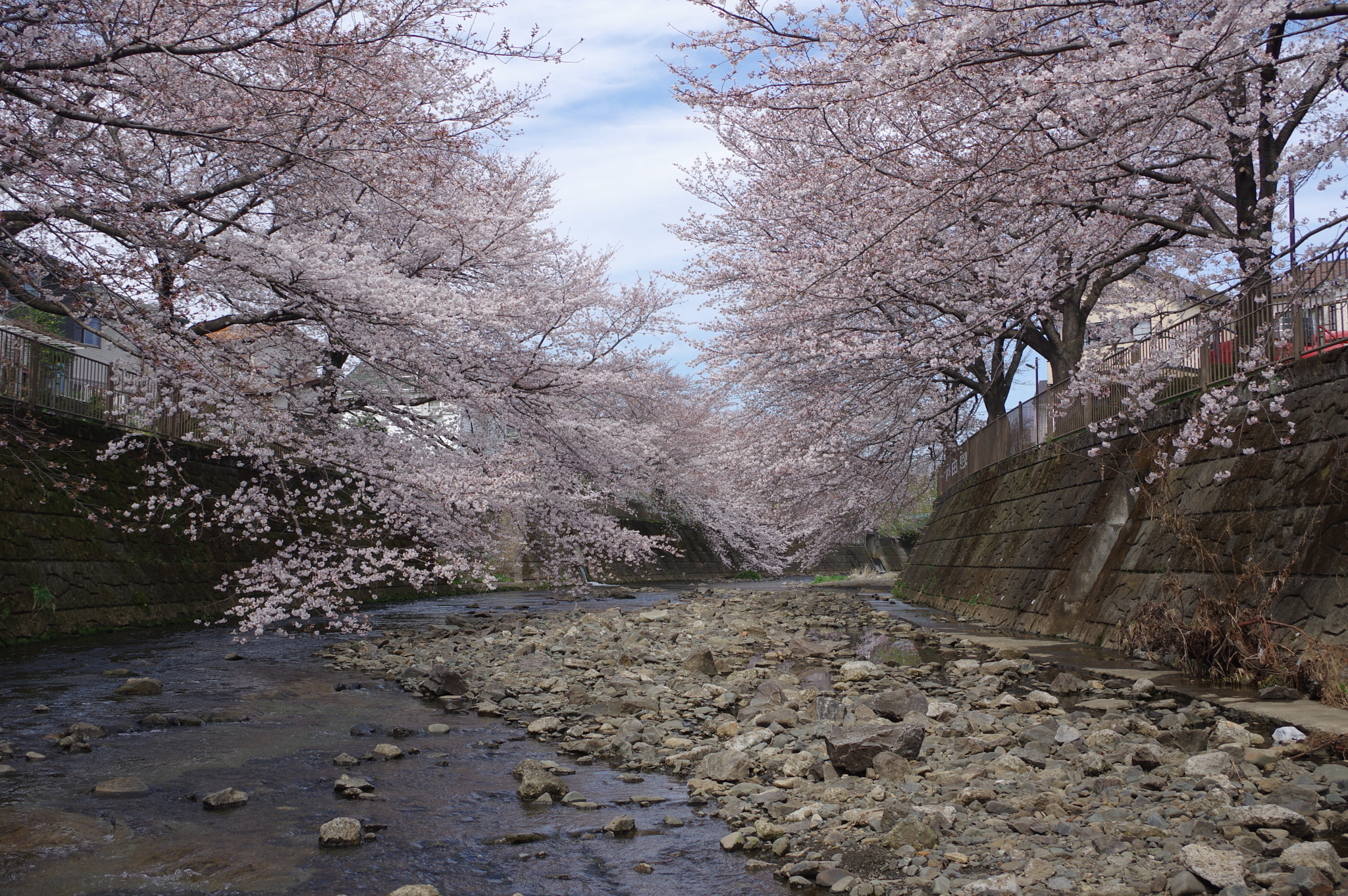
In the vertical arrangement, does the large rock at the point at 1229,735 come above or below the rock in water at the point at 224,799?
above

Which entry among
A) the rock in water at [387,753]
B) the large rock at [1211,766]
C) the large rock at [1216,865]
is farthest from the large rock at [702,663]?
the large rock at [1216,865]

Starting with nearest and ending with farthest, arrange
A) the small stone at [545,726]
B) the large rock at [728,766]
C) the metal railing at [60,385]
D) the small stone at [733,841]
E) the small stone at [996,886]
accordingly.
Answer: the small stone at [996,886] < the small stone at [733,841] < the large rock at [728,766] < the small stone at [545,726] < the metal railing at [60,385]

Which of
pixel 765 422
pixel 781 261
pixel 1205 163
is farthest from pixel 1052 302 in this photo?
pixel 765 422

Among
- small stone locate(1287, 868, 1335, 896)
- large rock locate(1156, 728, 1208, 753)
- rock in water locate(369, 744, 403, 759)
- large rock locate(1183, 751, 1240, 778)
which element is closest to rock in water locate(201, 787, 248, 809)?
rock in water locate(369, 744, 403, 759)

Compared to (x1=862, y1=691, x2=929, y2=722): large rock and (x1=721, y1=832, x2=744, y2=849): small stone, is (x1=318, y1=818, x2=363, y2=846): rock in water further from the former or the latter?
(x1=862, y1=691, x2=929, y2=722): large rock

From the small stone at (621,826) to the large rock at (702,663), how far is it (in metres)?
4.24

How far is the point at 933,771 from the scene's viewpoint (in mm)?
4973

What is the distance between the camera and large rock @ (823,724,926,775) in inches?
199

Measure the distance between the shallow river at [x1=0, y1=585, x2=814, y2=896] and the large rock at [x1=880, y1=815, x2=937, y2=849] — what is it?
64cm

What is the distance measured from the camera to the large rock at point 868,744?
5051 mm

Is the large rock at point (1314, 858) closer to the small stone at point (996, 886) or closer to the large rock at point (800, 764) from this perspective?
the small stone at point (996, 886)

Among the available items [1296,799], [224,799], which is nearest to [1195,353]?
[1296,799]

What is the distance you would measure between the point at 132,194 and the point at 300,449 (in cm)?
311

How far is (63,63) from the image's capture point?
20.7 ft
